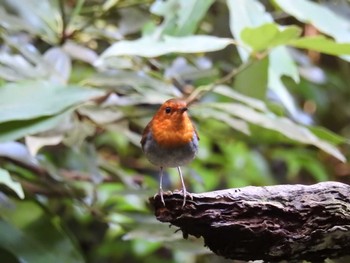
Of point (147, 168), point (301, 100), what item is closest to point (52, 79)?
point (147, 168)

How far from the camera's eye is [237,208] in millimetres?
655

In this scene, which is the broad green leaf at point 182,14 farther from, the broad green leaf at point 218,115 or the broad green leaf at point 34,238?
the broad green leaf at point 34,238

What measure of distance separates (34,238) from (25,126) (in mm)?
180

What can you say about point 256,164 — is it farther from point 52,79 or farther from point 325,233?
point 325,233

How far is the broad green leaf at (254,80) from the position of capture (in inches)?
44.0

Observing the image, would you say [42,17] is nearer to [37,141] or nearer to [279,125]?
[37,141]

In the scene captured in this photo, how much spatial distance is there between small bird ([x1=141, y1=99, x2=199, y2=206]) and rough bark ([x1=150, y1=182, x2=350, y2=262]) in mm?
84

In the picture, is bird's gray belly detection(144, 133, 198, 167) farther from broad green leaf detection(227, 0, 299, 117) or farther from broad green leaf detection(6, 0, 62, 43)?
broad green leaf detection(6, 0, 62, 43)

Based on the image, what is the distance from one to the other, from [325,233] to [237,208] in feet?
0.33

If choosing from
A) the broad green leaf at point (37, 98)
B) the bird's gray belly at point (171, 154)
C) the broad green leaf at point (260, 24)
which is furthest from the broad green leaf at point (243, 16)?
the bird's gray belly at point (171, 154)

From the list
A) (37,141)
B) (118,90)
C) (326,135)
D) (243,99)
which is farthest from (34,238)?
(326,135)

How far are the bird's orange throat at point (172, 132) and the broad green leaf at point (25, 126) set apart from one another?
9.6 inches

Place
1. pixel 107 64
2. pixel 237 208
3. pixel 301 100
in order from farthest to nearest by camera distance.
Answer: pixel 301 100, pixel 107 64, pixel 237 208

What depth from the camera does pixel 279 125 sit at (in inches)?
43.6
